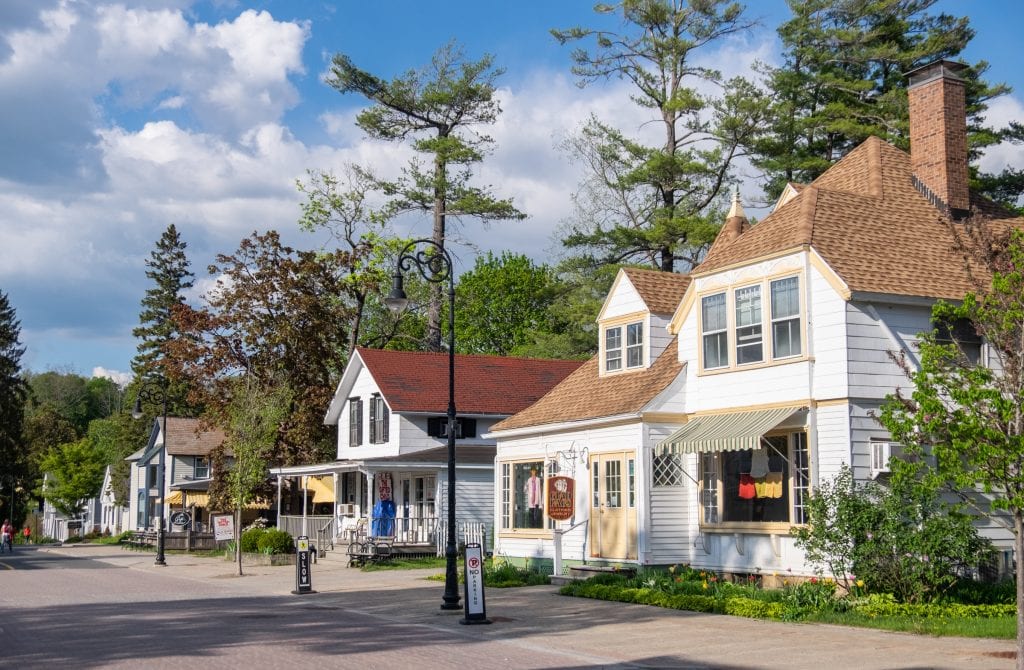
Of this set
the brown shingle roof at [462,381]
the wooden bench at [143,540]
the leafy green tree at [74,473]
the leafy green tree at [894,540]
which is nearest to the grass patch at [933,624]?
the leafy green tree at [894,540]

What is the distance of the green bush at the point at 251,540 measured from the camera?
35344 millimetres

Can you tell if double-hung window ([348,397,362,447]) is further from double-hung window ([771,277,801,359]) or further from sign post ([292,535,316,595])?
double-hung window ([771,277,801,359])

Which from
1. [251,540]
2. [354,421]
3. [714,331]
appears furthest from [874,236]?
[354,421]

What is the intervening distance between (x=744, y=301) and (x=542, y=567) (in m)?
8.89

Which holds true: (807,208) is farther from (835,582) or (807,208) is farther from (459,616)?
(459,616)

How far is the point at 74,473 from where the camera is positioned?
250 ft

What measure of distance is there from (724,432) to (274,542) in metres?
19.7

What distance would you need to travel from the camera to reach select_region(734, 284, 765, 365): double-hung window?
805 inches

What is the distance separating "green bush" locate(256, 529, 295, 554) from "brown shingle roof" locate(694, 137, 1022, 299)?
18705 mm

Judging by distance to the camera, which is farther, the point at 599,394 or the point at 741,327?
the point at 599,394

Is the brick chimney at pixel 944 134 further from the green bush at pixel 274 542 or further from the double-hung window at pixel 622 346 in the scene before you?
the green bush at pixel 274 542

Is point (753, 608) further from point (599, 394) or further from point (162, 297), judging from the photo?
point (162, 297)

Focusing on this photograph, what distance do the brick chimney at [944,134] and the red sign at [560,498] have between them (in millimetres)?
9951

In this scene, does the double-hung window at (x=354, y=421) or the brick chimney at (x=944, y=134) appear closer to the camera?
the brick chimney at (x=944, y=134)
